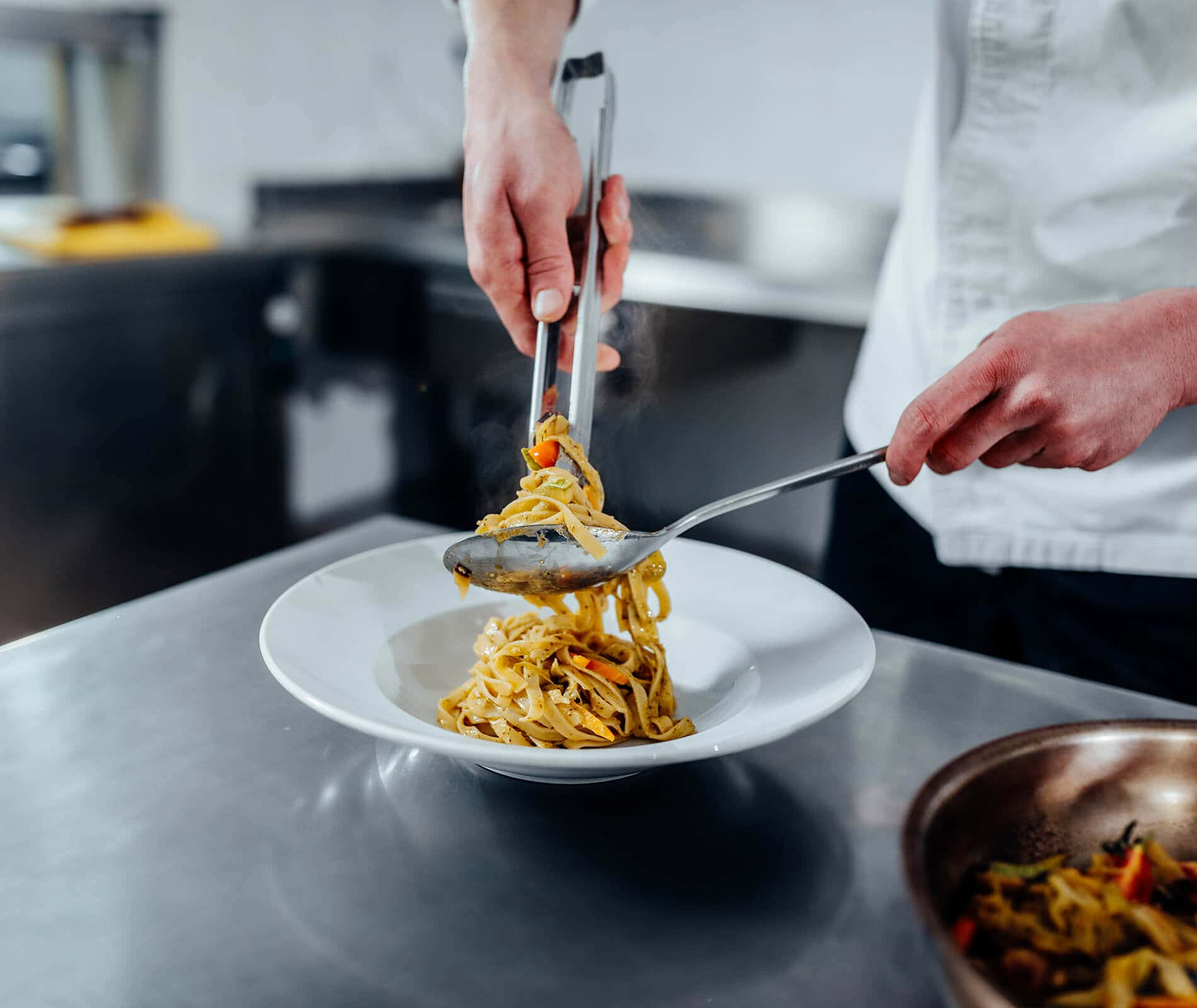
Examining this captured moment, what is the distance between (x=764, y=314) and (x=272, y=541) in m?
1.50

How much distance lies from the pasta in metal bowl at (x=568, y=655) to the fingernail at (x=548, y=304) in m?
0.10

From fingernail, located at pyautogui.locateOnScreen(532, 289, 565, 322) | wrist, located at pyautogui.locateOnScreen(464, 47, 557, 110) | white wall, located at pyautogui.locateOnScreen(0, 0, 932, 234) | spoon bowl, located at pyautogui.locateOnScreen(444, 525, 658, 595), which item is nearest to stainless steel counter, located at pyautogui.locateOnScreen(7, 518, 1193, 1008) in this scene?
spoon bowl, located at pyautogui.locateOnScreen(444, 525, 658, 595)

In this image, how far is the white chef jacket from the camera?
1100 mm

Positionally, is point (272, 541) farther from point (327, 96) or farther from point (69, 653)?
point (69, 653)

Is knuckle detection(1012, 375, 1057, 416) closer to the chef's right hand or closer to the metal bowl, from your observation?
the metal bowl

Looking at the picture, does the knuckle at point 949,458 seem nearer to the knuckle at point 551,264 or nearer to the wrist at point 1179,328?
the wrist at point 1179,328

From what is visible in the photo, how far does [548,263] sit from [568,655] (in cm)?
38

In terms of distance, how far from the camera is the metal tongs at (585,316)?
97 centimetres

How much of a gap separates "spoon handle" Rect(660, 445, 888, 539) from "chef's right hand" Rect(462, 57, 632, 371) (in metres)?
0.26

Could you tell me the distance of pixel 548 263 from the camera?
1.02 metres

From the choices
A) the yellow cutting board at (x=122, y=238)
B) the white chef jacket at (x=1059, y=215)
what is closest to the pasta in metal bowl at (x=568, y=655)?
the white chef jacket at (x=1059, y=215)

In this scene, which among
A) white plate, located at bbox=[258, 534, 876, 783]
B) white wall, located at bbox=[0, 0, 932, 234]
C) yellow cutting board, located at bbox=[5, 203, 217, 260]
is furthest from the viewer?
white wall, located at bbox=[0, 0, 932, 234]

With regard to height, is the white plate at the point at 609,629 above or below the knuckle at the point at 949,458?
below

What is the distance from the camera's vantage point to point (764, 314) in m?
2.31
